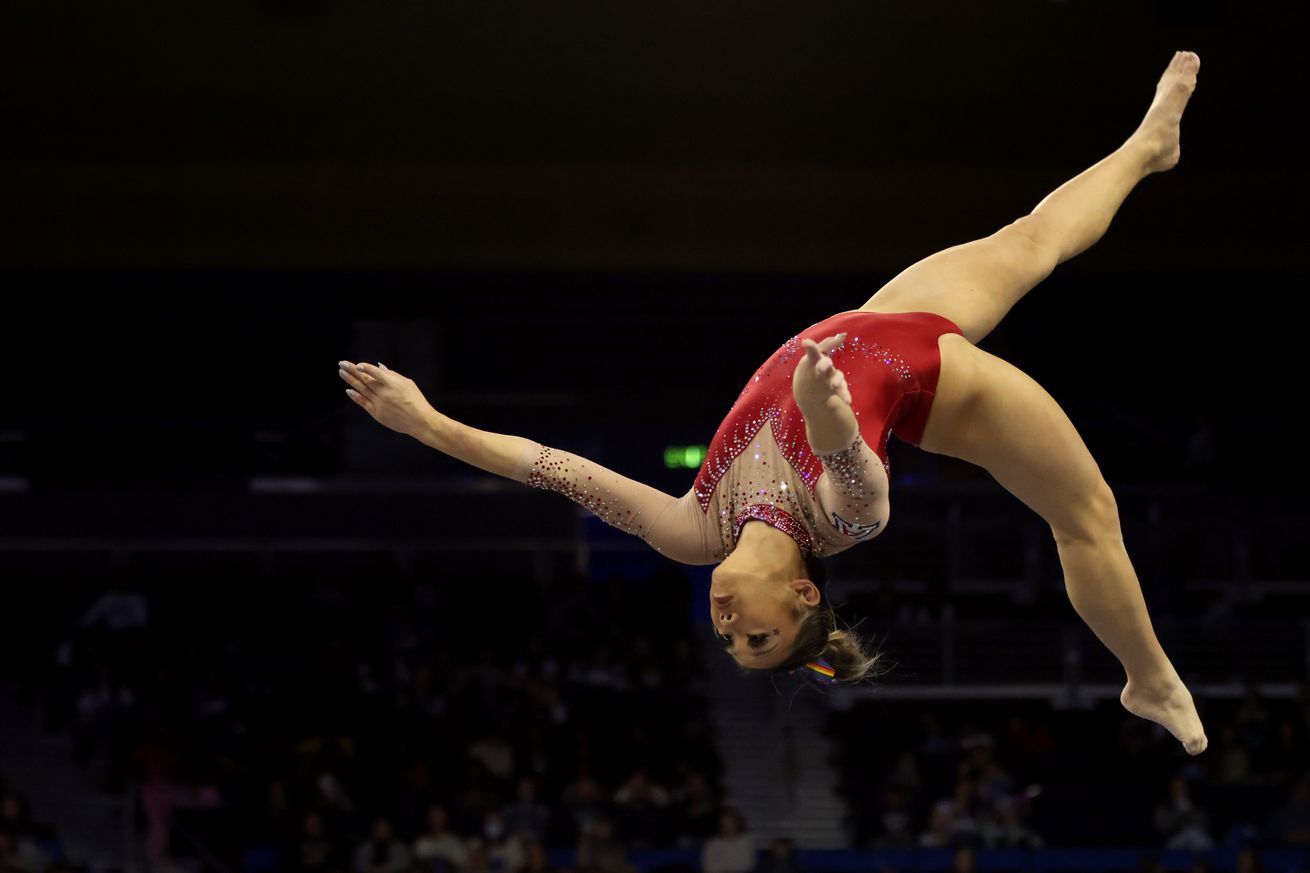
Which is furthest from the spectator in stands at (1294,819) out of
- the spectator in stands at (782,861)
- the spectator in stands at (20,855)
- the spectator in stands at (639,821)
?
the spectator in stands at (20,855)

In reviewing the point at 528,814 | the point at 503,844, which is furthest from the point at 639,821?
the point at 503,844

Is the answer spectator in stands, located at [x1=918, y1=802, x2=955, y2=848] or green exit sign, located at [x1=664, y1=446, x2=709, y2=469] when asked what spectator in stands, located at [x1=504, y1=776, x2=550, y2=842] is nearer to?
spectator in stands, located at [x1=918, y1=802, x2=955, y2=848]

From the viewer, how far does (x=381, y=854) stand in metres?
8.67

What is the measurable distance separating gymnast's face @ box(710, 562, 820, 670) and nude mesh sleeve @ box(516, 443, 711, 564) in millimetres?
281

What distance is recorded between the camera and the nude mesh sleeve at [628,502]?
3637 mm

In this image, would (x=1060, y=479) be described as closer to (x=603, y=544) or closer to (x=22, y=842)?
(x=22, y=842)

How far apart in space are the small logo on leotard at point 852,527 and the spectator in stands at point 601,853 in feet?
17.9

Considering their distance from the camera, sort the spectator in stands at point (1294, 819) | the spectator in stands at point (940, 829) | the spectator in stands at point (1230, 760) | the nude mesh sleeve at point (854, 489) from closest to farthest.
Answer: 1. the nude mesh sleeve at point (854, 489)
2. the spectator in stands at point (940, 829)
3. the spectator in stands at point (1294, 819)
4. the spectator in stands at point (1230, 760)

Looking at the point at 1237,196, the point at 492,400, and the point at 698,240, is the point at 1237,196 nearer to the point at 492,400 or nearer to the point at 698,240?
the point at 698,240

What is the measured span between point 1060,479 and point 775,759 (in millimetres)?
8254

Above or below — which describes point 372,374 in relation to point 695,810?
above

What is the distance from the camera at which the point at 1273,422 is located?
16.6 m

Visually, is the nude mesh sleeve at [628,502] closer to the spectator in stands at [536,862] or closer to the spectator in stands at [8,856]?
the spectator in stands at [536,862]

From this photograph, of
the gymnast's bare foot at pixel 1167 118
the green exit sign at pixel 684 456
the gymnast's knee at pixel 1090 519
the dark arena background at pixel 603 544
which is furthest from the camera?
the green exit sign at pixel 684 456
